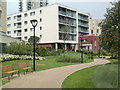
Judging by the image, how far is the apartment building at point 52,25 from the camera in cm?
5025

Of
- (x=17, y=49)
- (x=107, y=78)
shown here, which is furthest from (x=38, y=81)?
(x=17, y=49)

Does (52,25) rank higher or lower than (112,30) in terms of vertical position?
higher

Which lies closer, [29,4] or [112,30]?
[112,30]

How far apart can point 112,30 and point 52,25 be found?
37.0 m

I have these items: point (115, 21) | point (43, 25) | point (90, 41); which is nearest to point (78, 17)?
point (90, 41)

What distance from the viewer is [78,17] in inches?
2392

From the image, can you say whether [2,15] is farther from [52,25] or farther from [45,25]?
[45,25]

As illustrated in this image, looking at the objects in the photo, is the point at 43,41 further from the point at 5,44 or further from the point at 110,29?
the point at 110,29

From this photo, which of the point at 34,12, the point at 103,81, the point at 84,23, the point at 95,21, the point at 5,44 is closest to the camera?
the point at 103,81

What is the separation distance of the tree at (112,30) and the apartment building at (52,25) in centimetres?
3129

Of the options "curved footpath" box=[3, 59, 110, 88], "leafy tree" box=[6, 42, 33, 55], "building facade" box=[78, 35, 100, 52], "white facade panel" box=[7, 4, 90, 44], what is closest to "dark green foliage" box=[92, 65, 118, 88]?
"curved footpath" box=[3, 59, 110, 88]

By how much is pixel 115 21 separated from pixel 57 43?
118 feet

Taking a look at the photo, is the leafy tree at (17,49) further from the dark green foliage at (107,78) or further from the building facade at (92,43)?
the building facade at (92,43)

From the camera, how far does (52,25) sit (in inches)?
1998
